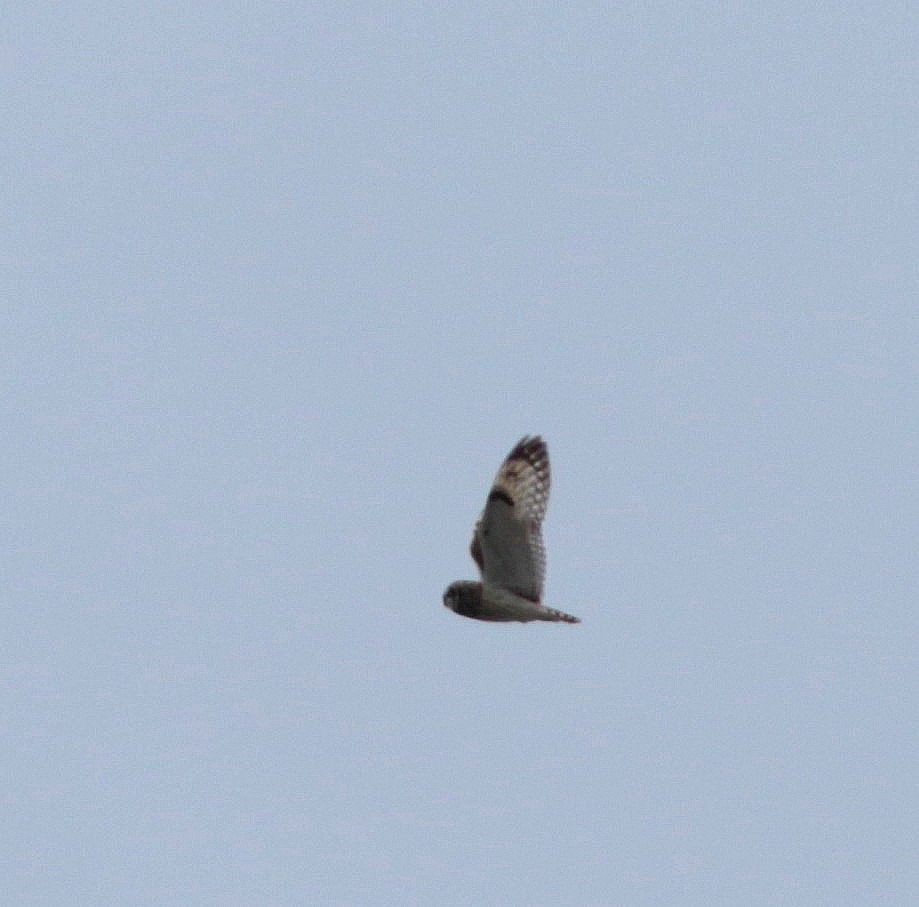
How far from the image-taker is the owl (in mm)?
17688

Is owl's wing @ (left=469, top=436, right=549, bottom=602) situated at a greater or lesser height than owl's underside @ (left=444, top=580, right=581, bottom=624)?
greater

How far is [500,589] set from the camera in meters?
17.7

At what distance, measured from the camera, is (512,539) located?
58.3 feet

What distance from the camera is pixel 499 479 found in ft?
59.9

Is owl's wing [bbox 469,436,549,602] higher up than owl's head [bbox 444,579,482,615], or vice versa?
owl's wing [bbox 469,436,549,602]

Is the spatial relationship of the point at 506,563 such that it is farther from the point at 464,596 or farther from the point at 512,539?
the point at 464,596

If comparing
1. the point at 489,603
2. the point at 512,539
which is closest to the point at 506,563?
the point at 512,539

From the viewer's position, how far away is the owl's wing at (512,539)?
1773cm

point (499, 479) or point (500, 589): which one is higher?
point (499, 479)

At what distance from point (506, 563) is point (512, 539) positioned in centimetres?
31

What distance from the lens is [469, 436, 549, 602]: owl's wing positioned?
17.7m

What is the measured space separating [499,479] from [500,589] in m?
A: 1.43

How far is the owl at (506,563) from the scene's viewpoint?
17.7 metres

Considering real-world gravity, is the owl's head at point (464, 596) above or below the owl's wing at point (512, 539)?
below
